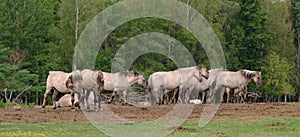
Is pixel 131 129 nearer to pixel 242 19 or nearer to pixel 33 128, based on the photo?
pixel 33 128

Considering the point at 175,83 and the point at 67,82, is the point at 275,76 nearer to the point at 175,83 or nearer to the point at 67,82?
the point at 175,83

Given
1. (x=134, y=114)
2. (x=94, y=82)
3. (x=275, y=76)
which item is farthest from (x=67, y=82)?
(x=275, y=76)

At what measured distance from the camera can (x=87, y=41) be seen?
5459 cm

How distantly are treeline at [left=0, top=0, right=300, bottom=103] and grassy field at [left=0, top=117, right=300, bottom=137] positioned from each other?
91.5ft

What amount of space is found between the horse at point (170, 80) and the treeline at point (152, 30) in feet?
51.7

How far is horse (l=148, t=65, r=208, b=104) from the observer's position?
3381cm

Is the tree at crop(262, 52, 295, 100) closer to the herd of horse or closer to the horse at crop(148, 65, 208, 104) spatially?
the herd of horse

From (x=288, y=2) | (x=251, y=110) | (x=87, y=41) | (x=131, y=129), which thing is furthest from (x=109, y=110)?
(x=288, y=2)

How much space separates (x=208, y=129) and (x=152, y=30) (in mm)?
41708

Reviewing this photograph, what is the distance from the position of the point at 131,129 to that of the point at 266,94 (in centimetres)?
4745

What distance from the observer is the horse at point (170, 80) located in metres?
33.8

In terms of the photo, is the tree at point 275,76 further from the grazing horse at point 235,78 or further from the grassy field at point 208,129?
the grassy field at point 208,129

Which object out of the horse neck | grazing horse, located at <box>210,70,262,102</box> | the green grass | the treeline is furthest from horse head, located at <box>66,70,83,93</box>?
the treeline

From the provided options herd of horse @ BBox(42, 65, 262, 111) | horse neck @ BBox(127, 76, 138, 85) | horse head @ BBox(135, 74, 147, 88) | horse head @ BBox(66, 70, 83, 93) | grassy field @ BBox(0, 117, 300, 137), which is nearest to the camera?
grassy field @ BBox(0, 117, 300, 137)
